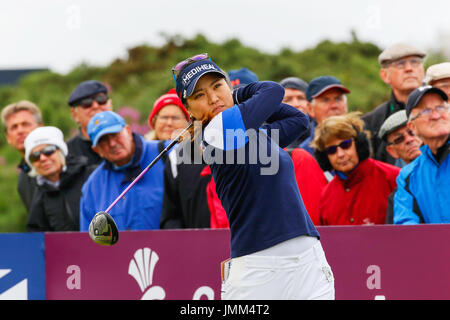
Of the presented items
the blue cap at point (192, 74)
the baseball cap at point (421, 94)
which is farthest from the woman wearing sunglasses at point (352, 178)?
the blue cap at point (192, 74)

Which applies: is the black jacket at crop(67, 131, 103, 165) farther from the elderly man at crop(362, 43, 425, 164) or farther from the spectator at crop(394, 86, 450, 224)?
the spectator at crop(394, 86, 450, 224)

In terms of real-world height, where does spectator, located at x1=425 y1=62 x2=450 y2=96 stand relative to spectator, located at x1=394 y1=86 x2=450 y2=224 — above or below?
above

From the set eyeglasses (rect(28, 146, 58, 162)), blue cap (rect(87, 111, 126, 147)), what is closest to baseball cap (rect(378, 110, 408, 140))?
blue cap (rect(87, 111, 126, 147))

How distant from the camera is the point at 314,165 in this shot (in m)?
5.81

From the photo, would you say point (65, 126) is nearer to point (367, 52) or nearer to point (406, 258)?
point (367, 52)

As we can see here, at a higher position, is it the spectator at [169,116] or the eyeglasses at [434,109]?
the spectator at [169,116]

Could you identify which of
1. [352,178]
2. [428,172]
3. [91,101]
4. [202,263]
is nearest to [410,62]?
[352,178]

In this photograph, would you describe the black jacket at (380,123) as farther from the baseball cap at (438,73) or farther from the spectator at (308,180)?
the spectator at (308,180)

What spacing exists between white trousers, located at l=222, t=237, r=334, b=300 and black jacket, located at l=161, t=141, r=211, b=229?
2.18 m

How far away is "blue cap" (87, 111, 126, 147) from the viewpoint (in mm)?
6285

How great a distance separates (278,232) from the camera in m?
3.80

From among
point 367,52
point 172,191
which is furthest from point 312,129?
point 367,52

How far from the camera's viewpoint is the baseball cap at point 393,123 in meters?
6.04
